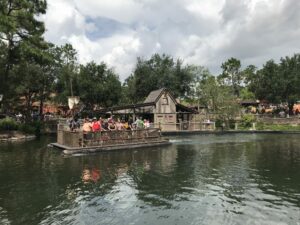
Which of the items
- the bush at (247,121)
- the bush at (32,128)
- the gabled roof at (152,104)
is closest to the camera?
the bush at (32,128)

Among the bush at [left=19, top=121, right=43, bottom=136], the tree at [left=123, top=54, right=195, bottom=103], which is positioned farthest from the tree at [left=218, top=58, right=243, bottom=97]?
the bush at [left=19, top=121, right=43, bottom=136]

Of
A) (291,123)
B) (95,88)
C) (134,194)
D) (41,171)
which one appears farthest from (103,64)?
(134,194)

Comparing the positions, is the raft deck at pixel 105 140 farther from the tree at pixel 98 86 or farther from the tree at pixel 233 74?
the tree at pixel 233 74

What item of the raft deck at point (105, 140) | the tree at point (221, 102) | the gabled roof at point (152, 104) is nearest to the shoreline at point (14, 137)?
the raft deck at point (105, 140)

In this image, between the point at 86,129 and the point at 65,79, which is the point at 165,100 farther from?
the point at 86,129

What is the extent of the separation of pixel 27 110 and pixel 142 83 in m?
26.2

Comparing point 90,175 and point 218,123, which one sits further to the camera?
point 218,123

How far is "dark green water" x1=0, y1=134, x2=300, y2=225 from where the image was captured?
11.2m

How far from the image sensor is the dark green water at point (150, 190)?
36.9ft

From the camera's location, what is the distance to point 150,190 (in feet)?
48.1

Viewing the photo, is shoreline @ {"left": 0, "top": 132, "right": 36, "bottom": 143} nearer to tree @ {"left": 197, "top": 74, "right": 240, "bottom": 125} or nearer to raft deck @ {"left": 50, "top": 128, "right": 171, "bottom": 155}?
raft deck @ {"left": 50, "top": 128, "right": 171, "bottom": 155}

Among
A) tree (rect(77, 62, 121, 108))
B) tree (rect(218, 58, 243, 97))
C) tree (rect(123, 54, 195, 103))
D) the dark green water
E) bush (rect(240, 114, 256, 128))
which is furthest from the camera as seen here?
tree (rect(218, 58, 243, 97))

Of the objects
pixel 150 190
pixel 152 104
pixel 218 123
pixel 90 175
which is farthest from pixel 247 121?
pixel 150 190

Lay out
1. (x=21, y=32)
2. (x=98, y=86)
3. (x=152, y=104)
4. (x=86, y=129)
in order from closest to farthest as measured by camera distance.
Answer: (x=86, y=129) → (x=21, y=32) → (x=152, y=104) → (x=98, y=86)
